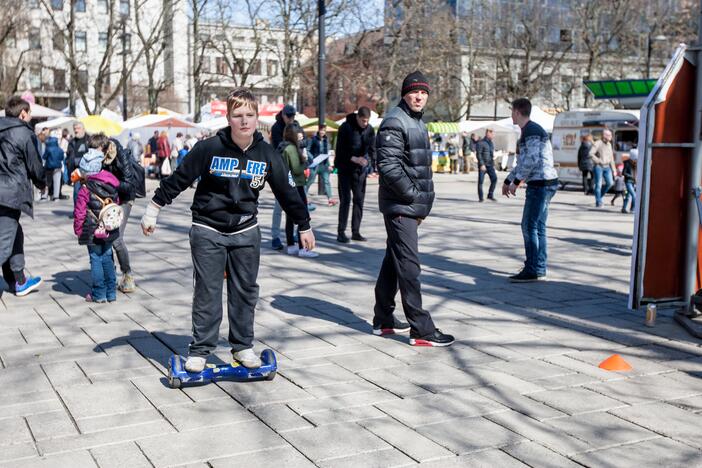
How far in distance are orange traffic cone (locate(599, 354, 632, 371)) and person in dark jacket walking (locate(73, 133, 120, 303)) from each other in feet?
13.8

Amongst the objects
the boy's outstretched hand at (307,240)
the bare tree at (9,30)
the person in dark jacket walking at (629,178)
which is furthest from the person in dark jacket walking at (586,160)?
the bare tree at (9,30)

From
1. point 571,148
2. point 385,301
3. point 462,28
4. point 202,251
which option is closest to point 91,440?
point 202,251

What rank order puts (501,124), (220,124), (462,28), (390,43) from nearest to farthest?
1. (220,124)
2. (501,124)
3. (390,43)
4. (462,28)

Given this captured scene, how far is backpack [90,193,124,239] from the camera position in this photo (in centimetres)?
702

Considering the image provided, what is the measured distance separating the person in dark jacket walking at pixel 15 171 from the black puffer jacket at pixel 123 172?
2.25 ft

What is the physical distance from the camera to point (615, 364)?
5.20 metres

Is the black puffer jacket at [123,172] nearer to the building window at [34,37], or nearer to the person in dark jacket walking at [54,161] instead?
the person in dark jacket walking at [54,161]

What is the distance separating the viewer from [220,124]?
33531 millimetres

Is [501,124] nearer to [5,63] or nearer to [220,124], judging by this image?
[220,124]

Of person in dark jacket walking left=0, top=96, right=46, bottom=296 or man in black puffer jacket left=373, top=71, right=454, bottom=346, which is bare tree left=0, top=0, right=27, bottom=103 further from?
man in black puffer jacket left=373, top=71, right=454, bottom=346

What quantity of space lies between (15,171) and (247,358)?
3.58 metres

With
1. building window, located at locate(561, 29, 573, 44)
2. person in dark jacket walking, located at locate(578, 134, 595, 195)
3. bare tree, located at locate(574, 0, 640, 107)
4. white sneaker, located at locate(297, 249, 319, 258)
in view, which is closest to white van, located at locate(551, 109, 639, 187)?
person in dark jacket walking, located at locate(578, 134, 595, 195)

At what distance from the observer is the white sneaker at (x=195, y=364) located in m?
4.74

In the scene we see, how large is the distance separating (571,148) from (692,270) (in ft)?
65.9
